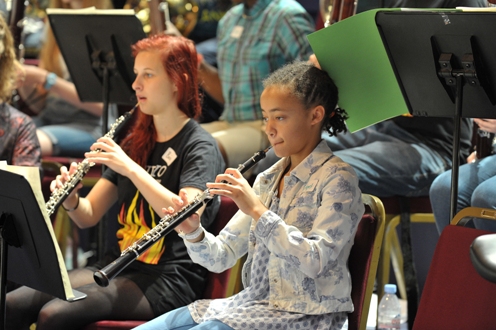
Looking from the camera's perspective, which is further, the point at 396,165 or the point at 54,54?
the point at 54,54

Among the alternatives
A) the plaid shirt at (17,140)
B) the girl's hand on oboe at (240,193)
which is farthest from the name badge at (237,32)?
the girl's hand on oboe at (240,193)

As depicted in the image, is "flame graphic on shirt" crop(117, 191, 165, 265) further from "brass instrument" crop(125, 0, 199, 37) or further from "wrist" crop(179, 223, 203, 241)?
"brass instrument" crop(125, 0, 199, 37)

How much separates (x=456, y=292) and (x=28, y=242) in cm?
103

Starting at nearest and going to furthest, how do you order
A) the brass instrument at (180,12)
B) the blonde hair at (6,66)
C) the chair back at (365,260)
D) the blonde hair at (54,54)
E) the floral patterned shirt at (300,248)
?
the floral patterned shirt at (300,248), the chair back at (365,260), the blonde hair at (6,66), the blonde hair at (54,54), the brass instrument at (180,12)

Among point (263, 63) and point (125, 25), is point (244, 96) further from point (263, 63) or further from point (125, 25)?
point (125, 25)

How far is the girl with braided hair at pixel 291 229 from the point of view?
5.90 ft

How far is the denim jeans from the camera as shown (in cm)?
270

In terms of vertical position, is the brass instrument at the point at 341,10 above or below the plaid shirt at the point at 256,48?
above

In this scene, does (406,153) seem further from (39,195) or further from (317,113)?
(39,195)

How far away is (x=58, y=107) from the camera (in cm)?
387

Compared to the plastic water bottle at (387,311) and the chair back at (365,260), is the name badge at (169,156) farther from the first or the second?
the plastic water bottle at (387,311)

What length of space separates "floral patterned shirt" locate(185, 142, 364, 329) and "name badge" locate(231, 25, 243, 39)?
156 cm

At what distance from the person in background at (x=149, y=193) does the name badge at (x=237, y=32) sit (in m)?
0.97

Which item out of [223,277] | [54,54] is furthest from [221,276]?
[54,54]
